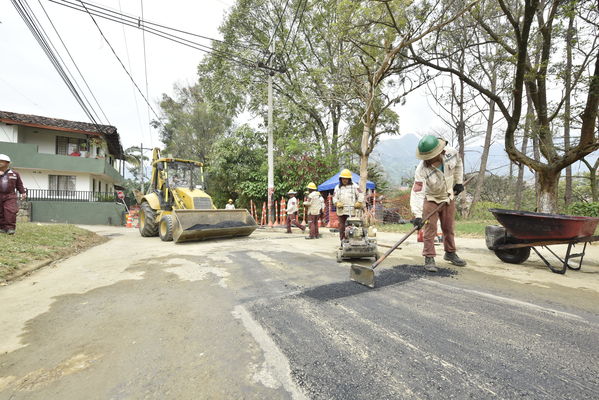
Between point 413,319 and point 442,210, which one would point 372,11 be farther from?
point 413,319

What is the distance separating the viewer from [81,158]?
64.5ft

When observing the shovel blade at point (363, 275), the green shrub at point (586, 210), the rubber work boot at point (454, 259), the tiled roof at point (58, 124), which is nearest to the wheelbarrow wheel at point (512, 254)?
the rubber work boot at point (454, 259)

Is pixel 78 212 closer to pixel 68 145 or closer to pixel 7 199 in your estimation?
pixel 68 145

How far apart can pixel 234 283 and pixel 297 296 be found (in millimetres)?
1065

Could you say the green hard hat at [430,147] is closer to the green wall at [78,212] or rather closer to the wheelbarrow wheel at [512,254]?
the wheelbarrow wheel at [512,254]

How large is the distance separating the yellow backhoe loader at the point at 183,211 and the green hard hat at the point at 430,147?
5822mm

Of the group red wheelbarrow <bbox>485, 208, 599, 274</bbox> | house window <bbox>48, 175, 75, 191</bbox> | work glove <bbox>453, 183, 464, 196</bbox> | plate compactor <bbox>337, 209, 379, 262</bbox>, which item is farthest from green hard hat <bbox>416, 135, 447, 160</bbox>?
house window <bbox>48, 175, 75, 191</bbox>

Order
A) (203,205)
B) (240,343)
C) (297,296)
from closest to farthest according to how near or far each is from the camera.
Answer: (240,343), (297,296), (203,205)

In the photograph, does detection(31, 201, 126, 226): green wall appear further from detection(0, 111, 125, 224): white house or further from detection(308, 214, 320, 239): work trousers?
detection(308, 214, 320, 239): work trousers

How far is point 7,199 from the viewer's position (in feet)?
22.5

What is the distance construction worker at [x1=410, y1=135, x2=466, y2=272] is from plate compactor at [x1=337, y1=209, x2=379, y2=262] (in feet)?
2.72

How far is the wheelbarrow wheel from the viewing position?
15.1 feet

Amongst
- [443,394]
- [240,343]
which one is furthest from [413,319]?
[240,343]

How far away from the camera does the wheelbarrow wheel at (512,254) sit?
4.60 m
